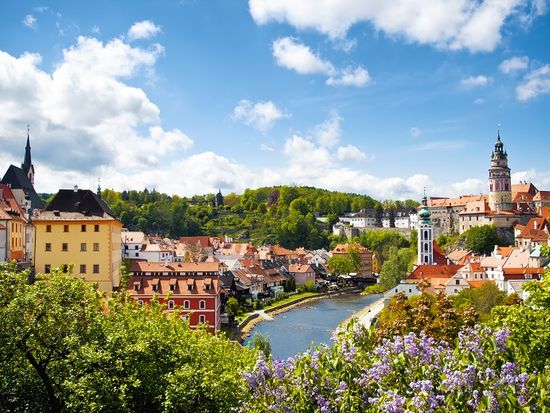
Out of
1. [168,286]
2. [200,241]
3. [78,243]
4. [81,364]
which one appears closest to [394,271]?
[168,286]

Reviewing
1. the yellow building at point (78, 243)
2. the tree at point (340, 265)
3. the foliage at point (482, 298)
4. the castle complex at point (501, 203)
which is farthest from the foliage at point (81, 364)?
the castle complex at point (501, 203)

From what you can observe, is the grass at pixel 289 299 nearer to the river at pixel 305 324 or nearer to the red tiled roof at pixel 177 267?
the river at pixel 305 324

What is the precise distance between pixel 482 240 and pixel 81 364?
6625 cm

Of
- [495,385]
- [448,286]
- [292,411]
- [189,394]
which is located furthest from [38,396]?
[448,286]

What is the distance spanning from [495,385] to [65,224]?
80.5 ft

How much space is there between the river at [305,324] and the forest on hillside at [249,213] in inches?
2052

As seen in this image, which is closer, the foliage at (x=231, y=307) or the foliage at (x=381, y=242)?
the foliage at (x=231, y=307)

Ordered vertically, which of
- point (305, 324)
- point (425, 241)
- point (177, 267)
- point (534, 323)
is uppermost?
point (425, 241)

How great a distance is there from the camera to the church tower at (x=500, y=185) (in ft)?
271

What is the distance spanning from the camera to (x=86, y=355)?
10.2m

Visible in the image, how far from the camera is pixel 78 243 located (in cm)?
2702

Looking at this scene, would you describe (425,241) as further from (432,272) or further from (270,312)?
(270,312)

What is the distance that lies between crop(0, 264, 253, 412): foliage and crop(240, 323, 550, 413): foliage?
2979mm

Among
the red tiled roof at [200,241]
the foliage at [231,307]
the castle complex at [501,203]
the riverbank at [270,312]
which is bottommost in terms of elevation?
the riverbank at [270,312]
